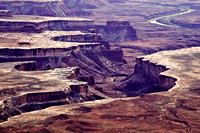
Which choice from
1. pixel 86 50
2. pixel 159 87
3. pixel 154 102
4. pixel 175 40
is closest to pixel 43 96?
pixel 154 102

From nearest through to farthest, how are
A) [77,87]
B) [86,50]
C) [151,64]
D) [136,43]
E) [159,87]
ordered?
[77,87], [159,87], [151,64], [86,50], [136,43]

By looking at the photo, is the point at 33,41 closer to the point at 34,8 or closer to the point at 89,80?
the point at 89,80

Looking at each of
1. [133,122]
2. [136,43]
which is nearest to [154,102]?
[133,122]

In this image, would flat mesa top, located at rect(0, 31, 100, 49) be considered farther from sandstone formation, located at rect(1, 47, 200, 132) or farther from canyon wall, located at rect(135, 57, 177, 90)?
sandstone formation, located at rect(1, 47, 200, 132)

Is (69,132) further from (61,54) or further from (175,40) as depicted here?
(175,40)

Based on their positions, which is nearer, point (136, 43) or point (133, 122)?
point (133, 122)

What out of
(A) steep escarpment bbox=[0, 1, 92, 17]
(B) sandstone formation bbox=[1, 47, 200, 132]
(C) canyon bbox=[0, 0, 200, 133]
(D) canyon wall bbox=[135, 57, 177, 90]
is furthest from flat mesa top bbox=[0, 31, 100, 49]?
(A) steep escarpment bbox=[0, 1, 92, 17]

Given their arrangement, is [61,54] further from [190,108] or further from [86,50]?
[190,108]

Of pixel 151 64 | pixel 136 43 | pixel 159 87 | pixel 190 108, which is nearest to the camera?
pixel 190 108

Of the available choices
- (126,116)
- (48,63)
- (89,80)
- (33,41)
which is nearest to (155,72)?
(89,80)
